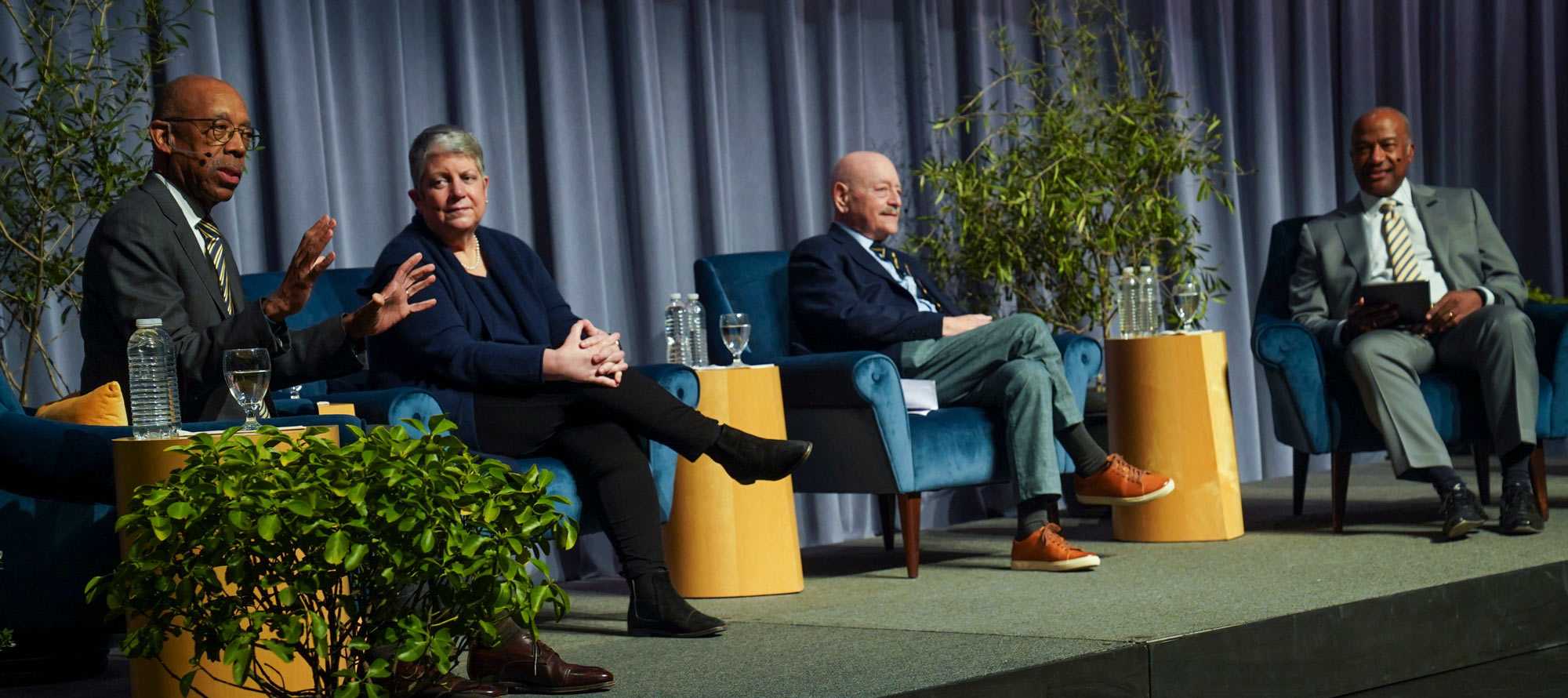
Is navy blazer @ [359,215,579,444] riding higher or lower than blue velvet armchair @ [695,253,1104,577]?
higher

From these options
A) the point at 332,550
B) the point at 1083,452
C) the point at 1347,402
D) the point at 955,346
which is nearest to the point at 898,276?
the point at 955,346

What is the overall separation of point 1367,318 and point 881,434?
4.53 feet

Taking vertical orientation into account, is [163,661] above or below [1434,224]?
below

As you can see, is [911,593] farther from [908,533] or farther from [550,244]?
[550,244]

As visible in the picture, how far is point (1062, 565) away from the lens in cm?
377

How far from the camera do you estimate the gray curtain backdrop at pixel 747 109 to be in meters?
4.11

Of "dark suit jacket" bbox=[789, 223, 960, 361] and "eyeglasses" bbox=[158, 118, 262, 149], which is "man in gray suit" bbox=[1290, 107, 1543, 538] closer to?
"dark suit jacket" bbox=[789, 223, 960, 361]

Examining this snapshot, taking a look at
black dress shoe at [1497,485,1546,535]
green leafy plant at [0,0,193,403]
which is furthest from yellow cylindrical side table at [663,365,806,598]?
black dress shoe at [1497,485,1546,535]

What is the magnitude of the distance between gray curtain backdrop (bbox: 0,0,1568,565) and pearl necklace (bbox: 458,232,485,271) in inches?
31.0

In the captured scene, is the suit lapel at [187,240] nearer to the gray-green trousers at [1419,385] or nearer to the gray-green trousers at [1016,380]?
the gray-green trousers at [1016,380]

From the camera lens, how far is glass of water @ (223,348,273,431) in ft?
7.88

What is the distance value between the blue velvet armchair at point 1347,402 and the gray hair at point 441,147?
2.14 metres

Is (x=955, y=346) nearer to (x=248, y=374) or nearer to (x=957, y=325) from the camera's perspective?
(x=957, y=325)

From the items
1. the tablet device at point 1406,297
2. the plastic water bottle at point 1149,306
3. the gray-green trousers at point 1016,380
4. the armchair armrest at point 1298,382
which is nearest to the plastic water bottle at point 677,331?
the gray-green trousers at point 1016,380
